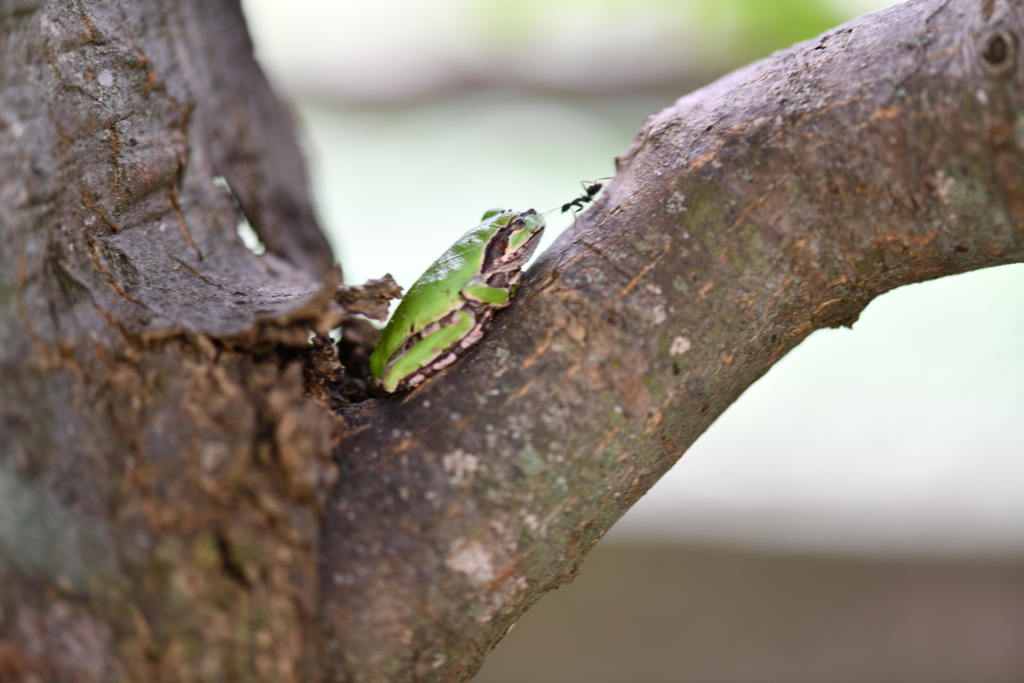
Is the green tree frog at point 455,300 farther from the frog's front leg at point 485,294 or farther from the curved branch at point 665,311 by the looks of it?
the curved branch at point 665,311

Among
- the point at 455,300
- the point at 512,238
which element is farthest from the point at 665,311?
the point at 512,238

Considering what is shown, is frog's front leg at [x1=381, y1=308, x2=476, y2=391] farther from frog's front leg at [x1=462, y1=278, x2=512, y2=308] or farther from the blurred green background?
the blurred green background

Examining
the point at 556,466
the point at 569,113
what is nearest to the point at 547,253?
the point at 556,466

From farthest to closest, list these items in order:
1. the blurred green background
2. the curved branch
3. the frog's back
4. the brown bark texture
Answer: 1. the blurred green background
2. the frog's back
3. the curved branch
4. the brown bark texture

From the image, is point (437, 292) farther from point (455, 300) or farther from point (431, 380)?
point (431, 380)

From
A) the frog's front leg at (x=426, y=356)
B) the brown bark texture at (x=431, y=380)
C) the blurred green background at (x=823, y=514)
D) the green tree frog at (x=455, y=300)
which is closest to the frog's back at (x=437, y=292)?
the green tree frog at (x=455, y=300)

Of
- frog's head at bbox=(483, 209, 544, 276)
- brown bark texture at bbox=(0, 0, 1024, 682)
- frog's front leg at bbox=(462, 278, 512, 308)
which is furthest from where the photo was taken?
frog's head at bbox=(483, 209, 544, 276)

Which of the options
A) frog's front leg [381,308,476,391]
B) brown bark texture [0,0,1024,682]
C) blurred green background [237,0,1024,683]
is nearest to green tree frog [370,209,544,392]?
frog's front leg [381,308,476,391]
